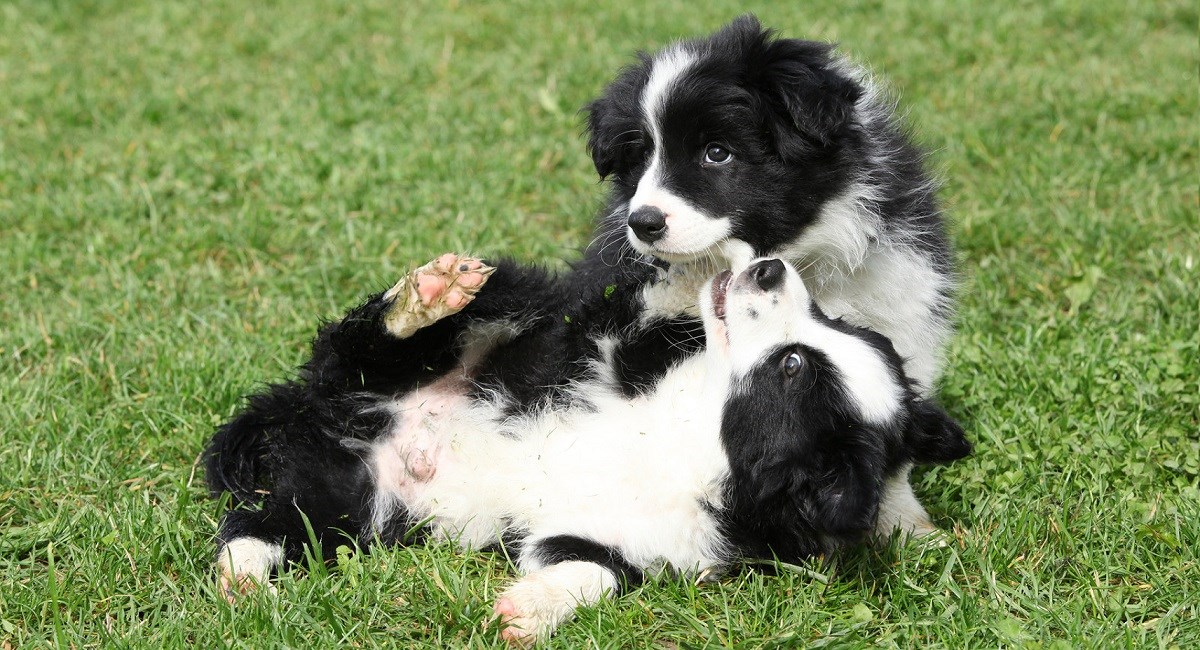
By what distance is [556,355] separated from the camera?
3.30 m

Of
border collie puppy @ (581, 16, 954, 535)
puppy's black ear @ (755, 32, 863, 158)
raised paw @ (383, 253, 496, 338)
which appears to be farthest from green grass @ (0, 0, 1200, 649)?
puppy's black ear @ (755, 32, 863, 158)

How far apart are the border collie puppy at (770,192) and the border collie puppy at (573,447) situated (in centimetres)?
15

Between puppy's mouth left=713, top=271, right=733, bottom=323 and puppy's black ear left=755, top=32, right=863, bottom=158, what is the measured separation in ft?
1.20

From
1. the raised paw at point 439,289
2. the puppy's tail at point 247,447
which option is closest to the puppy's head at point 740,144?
the raised paw at point 439,289

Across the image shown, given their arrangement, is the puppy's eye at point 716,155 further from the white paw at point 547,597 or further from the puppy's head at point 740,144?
the white paw at point 547,597

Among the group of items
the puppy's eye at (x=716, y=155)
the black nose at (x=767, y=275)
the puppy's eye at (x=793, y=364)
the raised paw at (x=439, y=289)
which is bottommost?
the puppy's eye at (x=793, y=364)

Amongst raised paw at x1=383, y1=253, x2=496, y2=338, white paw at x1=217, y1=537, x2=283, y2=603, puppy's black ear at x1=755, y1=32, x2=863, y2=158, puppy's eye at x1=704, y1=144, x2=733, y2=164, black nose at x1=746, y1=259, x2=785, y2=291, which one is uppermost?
puppy's black ear at x1=755, y1=32, x2=863, y2=158

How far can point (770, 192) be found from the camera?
2988 mm

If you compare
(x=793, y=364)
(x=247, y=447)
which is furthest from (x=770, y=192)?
(x=247, y=447)

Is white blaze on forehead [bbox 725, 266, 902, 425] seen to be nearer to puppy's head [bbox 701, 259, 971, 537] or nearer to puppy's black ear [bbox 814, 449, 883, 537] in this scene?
puppy's head [bbox 701, 259, 971, 537]

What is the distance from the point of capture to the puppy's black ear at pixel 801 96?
114 inches

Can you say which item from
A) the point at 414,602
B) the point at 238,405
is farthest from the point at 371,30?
the point at 414,602

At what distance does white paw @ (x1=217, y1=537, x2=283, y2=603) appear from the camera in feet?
8.71

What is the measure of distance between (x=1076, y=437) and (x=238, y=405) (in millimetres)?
2663
